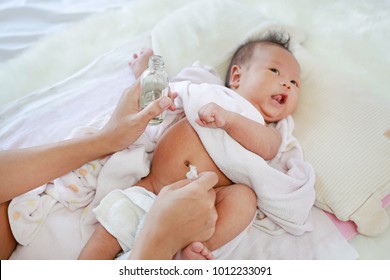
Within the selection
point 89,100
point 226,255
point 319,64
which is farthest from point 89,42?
point 226,255

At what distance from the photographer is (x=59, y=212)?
1022mm

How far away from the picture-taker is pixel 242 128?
1062 millimetres

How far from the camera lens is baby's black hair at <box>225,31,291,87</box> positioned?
4.37ft

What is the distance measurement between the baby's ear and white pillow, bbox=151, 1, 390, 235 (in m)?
0.12

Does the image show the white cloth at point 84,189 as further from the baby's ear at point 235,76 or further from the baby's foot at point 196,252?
the baby's ear at point 235,76

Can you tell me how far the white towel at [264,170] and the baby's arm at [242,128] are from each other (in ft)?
0.08

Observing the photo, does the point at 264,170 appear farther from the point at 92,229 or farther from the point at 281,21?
the point at 281,21

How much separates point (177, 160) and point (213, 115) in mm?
170

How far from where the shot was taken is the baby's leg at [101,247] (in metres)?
0.93

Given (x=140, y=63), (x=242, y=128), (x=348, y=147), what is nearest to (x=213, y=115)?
(x=242, y=128)

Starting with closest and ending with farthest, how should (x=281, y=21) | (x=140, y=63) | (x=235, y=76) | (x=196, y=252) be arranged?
(x=196, y=252) → (x=235, y=76) → (x=140, y=63) → (x=281, y=21)

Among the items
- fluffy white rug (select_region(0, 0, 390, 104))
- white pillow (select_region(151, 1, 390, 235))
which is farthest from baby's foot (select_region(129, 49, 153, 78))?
fluffy white rug (select_region(0, 0, 390, 104))

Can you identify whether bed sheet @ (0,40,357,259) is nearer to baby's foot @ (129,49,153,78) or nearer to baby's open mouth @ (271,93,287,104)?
baby's foot @ (129,49,153,78)

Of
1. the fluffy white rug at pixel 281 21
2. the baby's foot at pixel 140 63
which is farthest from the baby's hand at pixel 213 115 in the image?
the fluffy white rug at pixel 281 21
